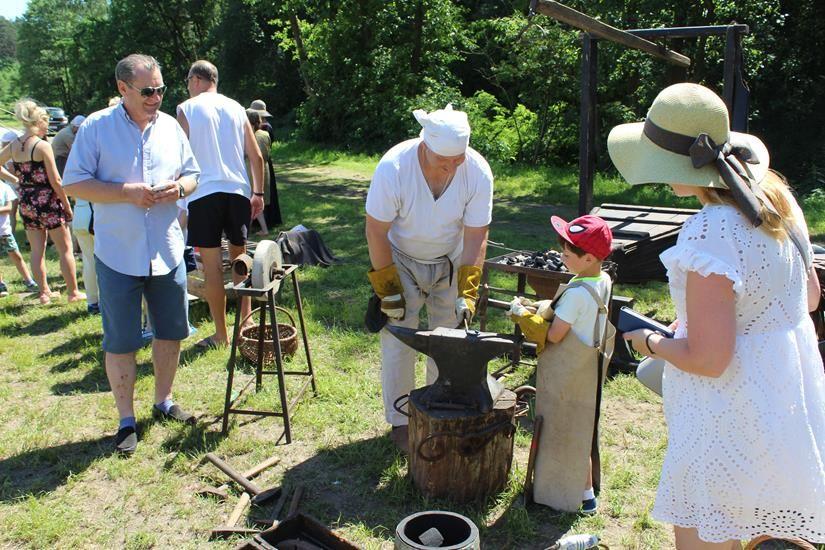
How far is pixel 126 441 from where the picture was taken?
3699 millimetres

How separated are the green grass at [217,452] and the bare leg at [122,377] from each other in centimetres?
23

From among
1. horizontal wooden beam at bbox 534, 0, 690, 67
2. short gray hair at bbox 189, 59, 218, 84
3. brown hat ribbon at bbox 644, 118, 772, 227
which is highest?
horizontal wooden beam at bbox 534, 0, 690, 67

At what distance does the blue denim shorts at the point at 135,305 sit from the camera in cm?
356

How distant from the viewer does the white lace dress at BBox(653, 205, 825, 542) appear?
5.97ft

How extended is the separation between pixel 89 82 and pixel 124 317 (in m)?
41.6

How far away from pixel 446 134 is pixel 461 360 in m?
1.01

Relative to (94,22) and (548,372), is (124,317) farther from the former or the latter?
(94,22)

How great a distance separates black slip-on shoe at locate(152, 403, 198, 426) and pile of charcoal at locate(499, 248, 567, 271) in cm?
223

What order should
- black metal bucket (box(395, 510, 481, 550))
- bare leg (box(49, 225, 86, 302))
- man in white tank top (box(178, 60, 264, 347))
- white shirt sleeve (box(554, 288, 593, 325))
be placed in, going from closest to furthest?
black metal bucket (box(395, 510, 481, 550)) < white shirt sleeve (box(554, 288, 593, 325)) < man in white tank top (box(178, 60, 264, 347)) < bare leg (box(49, 225, 86, 302))

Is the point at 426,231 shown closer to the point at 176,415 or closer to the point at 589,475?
the point at 589,475

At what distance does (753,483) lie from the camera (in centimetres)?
186

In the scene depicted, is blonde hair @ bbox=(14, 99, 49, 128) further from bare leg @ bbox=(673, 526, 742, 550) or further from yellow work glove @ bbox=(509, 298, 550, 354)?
bare leg @ bbox=(673, 526, 742, 550)

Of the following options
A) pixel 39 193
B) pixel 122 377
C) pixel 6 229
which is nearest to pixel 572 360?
pixel 122 377

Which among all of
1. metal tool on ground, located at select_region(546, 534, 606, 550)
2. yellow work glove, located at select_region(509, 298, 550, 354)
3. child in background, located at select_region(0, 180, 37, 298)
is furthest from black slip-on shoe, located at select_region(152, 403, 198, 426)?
child in background, located at select_region(0, 180, 37, 298)
